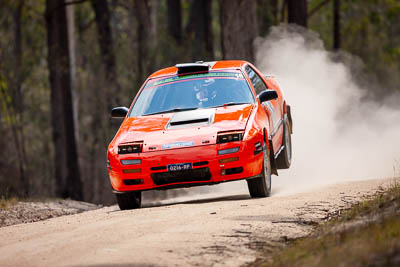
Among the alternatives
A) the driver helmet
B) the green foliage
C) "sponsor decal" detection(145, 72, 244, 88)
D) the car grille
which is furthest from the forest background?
the car grille

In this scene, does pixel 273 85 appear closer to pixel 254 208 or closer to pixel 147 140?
pixel 147 140

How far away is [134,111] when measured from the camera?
11.2m

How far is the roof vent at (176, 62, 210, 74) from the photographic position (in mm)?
11422

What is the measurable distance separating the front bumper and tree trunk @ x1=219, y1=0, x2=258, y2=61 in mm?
10363

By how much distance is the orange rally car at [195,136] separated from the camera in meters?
9.73

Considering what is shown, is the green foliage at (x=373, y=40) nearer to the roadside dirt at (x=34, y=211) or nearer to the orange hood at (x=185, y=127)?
the roadside dirt at (x=34, y=211)

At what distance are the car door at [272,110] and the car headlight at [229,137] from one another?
47.7 inches

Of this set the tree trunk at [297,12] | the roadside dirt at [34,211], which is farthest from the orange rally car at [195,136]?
the tree trunk at [297,12]

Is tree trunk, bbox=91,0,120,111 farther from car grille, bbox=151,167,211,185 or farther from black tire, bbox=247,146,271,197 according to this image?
car grille, bbox=151,167,211,185

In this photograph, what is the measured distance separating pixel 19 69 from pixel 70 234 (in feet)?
66.1

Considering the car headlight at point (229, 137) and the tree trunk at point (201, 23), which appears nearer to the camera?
the car headlight at point (229, 137)

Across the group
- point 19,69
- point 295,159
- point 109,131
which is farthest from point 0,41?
point 295,159

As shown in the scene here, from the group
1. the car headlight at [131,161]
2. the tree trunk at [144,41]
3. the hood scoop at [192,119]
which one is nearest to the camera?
the car headlight at [131,161]

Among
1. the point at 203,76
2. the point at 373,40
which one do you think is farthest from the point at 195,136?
the point at 373,40
